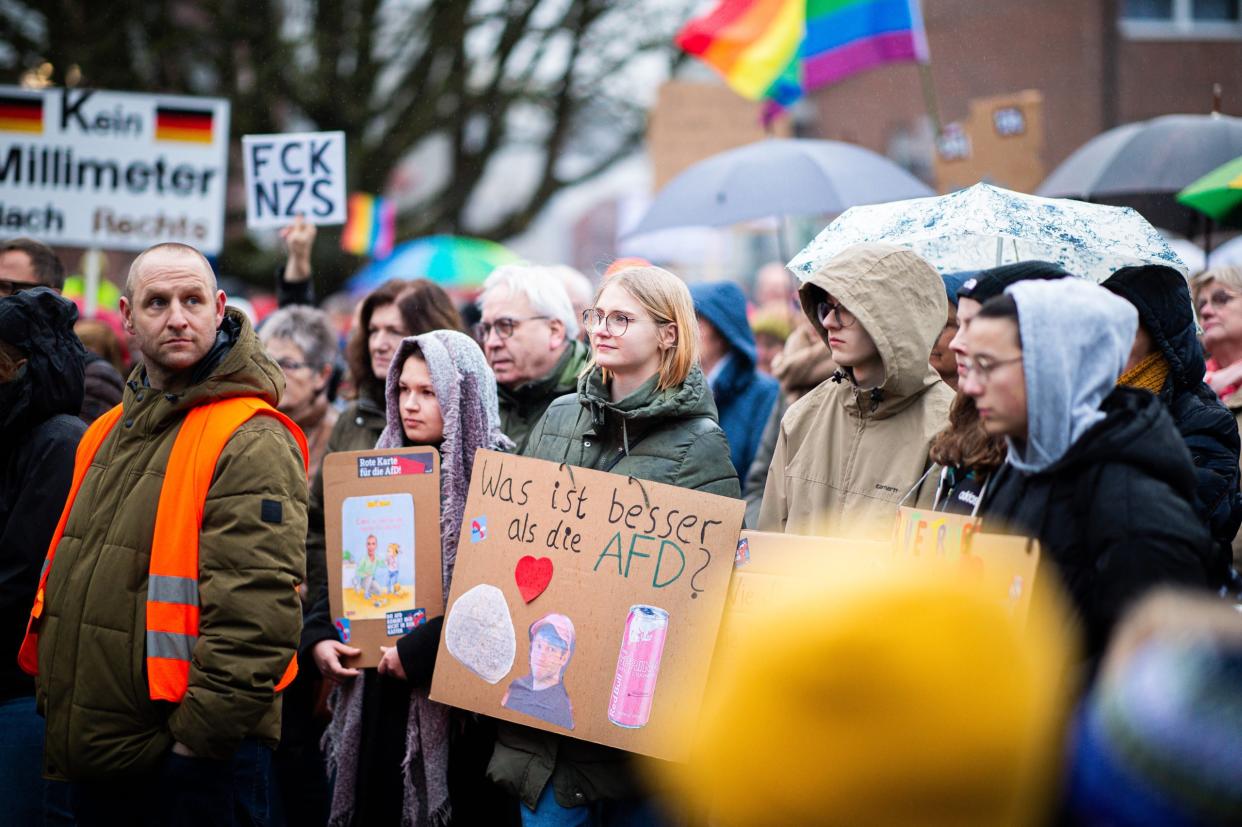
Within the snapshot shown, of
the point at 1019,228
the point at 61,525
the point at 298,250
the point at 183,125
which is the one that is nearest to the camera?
the point at 61,525

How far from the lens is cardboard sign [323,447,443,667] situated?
391 cm

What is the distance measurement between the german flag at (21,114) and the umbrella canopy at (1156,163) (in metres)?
5.89

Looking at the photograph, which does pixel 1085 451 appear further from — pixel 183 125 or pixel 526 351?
pixel 183 125

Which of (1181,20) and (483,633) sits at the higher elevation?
(1181,20)

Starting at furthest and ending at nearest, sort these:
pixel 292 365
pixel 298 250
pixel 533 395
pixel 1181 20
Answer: pixel 1181 20 < pixel 298 250 < pixel 292 365 < pixel 533 395

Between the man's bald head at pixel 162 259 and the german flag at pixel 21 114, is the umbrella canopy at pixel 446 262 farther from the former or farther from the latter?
the man's bald head at pixel 162 259

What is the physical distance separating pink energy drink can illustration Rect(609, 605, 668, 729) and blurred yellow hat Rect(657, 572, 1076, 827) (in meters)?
1.96

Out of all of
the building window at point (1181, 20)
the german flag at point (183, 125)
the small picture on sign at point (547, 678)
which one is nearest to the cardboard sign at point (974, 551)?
the small picture on sign at point (547, 678)

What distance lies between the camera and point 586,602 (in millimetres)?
3393

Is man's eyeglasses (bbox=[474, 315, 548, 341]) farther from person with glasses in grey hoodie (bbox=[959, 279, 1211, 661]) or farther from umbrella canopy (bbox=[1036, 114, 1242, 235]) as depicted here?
umbrella canopy (bbox=[1036, 114, 1242, 235])

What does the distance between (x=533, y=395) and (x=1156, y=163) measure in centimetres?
399

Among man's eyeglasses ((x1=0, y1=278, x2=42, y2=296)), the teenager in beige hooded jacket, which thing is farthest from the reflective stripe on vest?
the teenager in beige hooded jacket

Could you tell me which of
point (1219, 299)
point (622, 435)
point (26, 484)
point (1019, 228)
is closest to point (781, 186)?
point (1219, 299)

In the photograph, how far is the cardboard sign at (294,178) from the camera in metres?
6.84
